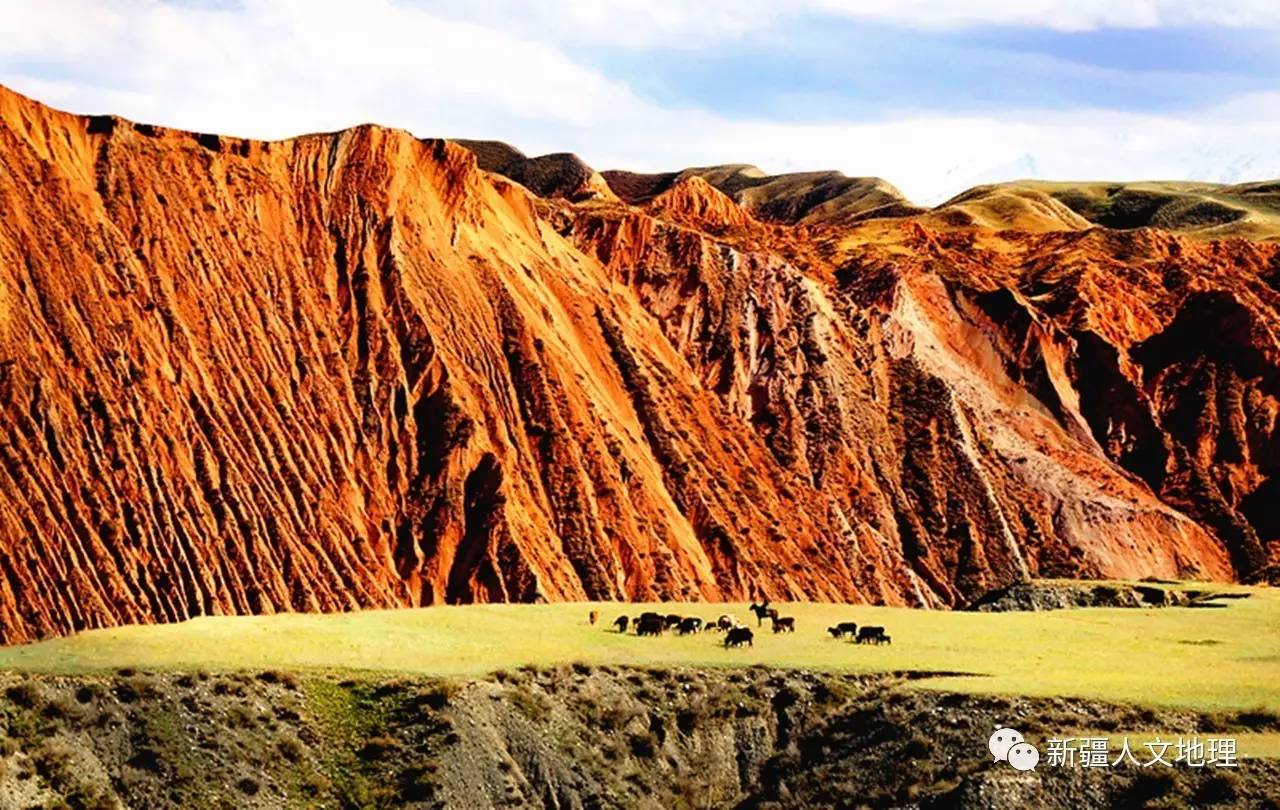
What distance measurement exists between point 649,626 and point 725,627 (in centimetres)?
296

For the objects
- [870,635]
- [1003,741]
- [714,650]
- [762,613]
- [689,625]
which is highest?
[1003,741]

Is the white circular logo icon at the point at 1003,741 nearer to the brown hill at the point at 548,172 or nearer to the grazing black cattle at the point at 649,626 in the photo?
the grazing black cattle at the point at 649,626

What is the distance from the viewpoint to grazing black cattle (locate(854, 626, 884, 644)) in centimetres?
5578

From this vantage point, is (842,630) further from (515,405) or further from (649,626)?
(515,405)

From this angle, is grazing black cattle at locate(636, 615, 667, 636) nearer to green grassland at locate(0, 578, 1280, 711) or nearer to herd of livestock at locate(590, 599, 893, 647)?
herd of livestock at locate(590, 599, 893, 647)

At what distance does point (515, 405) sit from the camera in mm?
82250

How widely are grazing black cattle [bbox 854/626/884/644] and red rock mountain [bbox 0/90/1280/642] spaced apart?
2023 centimetres

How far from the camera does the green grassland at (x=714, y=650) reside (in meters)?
46.6

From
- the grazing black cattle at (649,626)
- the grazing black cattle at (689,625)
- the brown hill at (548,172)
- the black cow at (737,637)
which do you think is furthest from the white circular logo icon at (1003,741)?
the brown hill at (548,172)

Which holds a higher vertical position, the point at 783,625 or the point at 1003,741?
the point at 1003,741

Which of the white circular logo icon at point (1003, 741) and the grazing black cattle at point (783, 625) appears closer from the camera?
the white circular logo icon at point (1003, 741)

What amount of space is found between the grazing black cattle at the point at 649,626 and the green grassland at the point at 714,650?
17.4 inches

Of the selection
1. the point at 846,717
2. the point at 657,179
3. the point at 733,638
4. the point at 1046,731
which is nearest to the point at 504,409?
the point at 733,638

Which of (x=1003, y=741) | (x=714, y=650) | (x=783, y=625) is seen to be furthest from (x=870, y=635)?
(x=1003, y=741)
